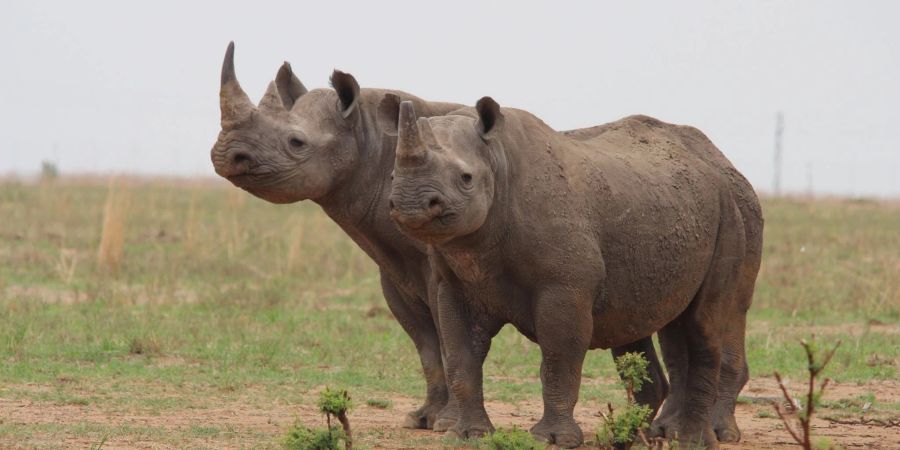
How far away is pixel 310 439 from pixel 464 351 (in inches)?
59.4

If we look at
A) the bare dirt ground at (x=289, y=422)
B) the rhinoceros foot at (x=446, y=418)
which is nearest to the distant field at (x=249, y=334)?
the bare dirt ground at (x=289, y=422)

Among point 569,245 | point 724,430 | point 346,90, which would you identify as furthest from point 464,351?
point 724,430

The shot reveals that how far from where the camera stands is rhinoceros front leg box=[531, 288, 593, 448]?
21.9 feet

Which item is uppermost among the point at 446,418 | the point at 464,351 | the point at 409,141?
the point at 409,141

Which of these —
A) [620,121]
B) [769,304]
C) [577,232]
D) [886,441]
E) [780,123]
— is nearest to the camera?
[577,232]

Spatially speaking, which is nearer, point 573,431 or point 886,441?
point 573,431

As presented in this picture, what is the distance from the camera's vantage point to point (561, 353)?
6.75m

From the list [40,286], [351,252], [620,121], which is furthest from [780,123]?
[620,121]

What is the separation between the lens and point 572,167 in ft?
22.9

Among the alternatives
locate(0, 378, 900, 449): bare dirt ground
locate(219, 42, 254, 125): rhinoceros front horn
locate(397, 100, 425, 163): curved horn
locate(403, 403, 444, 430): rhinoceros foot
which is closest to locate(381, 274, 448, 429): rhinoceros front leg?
locate(403, 403, 444, 430): rhinoceros foot

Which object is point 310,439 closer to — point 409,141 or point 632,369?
point 409,141

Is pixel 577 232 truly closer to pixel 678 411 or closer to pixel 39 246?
pixel 678 411

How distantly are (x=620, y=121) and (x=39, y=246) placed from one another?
10.8m

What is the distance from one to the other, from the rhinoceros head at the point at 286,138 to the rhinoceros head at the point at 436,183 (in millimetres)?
1157
